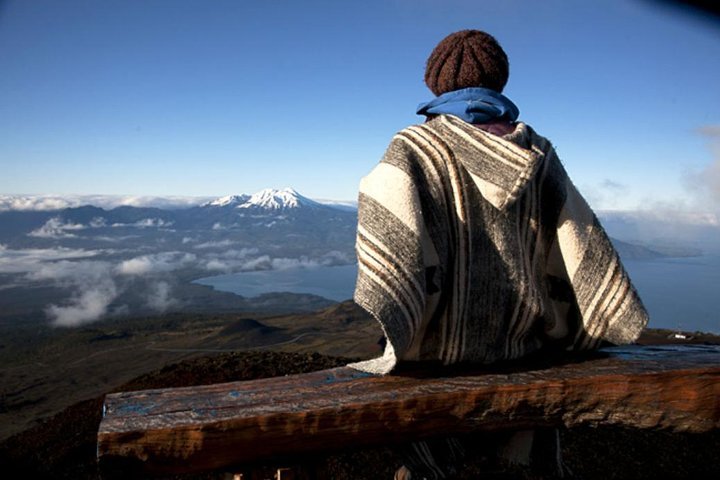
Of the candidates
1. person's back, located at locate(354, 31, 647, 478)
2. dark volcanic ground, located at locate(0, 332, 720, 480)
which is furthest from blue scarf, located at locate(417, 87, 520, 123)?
dark volcanic ground, located at locate(0, 332, 720, 480)

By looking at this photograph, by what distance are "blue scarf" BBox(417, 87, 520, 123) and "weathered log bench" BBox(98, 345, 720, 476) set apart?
131 centimetres

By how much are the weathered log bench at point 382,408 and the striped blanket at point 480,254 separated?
0.20 m

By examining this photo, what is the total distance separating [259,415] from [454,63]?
2.00 m

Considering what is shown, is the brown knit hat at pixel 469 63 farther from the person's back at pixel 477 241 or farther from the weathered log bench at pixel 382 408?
the weathered log bench at pixel 382 408

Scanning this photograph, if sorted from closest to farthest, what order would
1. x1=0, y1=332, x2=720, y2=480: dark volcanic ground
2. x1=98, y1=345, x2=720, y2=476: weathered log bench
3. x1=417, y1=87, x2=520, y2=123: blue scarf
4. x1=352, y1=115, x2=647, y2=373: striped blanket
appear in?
1. x1=98, y1=345, x2=720, y2=476: weathered log bench
2. x1=352, y1=115, x2=647, y2=373: striped blanket
3. x1=417, y1=87, x2=520, y2=123: blue scarf
4. x1=0, y1=332, x2=720, y2=480: dark volcanic ground

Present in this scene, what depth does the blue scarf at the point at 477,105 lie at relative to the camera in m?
2.64

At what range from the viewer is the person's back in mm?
2338

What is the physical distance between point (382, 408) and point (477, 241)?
946mm

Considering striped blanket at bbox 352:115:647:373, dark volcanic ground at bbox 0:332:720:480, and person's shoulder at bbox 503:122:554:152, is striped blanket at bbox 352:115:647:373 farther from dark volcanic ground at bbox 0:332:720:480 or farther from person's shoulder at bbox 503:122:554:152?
dark volcanic ground at bbox 0:332:720:480

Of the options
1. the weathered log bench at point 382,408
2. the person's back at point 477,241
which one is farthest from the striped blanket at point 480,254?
the weathered log bench at point 382,408

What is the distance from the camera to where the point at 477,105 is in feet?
8.63

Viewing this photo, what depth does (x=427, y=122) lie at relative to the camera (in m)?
2.71

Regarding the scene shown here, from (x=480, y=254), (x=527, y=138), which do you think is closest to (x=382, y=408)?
(x=480, y=254)

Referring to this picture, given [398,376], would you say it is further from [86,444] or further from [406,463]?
[86,444]
